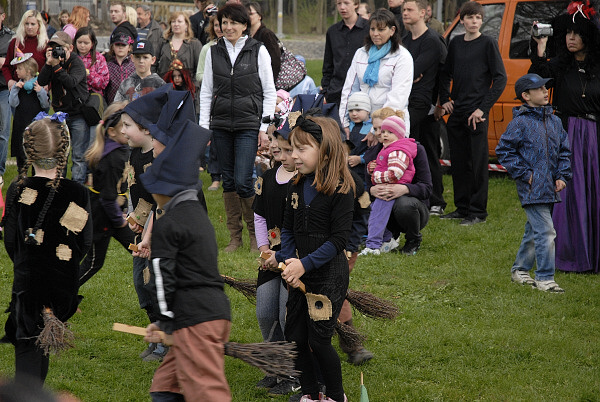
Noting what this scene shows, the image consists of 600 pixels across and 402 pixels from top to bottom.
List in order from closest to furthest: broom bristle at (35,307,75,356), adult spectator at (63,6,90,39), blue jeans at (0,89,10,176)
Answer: broom bristle at (35,307,75,356) → blue jeans at (0,89,10,176) → adult spectator at (63,6,90,39)

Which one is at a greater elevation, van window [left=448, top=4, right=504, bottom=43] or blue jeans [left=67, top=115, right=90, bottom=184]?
van window [left=448, top=4, right=504, bottom=43]

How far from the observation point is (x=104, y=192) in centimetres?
614

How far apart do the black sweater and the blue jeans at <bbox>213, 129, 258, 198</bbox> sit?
9.48ft

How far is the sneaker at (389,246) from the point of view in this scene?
28.0ft

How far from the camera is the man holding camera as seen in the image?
10484mm

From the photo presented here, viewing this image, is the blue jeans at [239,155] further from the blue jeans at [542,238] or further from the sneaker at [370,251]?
the blue jeans at [542,238]

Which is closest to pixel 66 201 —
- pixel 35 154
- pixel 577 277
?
pixel 35 154

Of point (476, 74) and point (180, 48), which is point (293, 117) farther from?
point (180, 48)

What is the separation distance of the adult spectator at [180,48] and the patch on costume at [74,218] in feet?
22.5

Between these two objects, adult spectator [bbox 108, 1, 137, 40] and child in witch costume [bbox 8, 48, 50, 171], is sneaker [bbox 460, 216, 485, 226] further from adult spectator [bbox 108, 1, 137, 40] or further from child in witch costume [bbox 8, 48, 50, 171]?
child in witch costume [bbox 8, 48, 50, 171]

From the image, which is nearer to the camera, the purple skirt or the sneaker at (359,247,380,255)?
the purple skirt

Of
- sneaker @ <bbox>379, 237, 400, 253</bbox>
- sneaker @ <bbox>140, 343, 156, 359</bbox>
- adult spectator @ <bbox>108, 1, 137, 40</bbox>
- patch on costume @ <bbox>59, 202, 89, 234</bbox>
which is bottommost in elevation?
sneaker @ <bbox>379, 237, 400, 253</bbox>

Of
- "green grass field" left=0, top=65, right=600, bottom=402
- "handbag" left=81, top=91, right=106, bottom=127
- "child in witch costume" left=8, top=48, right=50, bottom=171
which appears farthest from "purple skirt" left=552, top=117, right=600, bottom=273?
"child in witch costume" left=8, top=48, right=50, bottom=171

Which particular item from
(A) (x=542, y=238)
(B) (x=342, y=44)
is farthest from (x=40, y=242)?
(B) (x=342, y=44)
